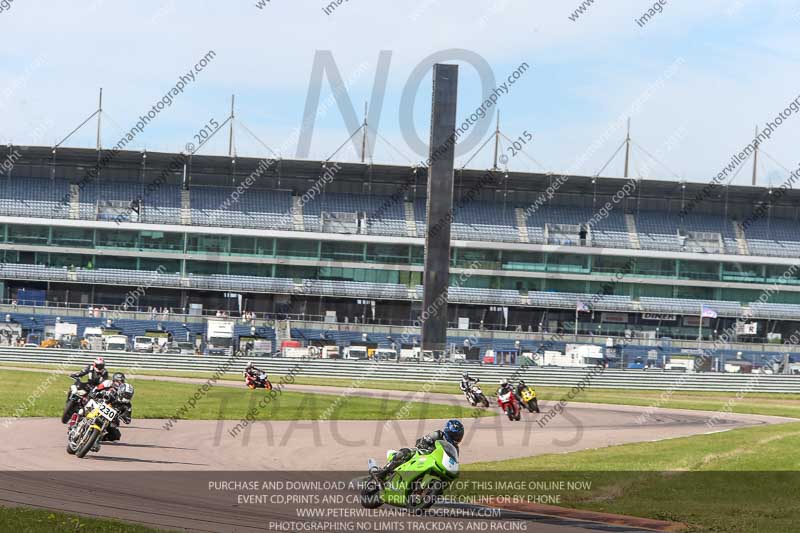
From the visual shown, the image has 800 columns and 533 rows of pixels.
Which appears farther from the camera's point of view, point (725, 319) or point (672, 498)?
point (725, 319)

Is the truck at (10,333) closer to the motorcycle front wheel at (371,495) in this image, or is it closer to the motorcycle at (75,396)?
the motorcycle at (75,396)

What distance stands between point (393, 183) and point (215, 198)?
14179 millimetres

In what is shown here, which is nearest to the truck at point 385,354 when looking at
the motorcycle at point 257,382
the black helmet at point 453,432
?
the motorcycle at point 257,382

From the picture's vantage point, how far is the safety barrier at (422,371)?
188ft

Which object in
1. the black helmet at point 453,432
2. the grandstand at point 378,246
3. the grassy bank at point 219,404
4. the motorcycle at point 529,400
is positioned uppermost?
the grandstand at point 378,246

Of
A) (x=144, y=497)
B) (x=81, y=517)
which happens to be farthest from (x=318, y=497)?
(x=81, y=517)

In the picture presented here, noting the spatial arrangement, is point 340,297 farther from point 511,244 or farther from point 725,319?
point 725,319

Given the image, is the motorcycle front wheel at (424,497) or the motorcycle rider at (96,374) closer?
the motorcycle front wheel at (424,497)

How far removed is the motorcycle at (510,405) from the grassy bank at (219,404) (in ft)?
5.08

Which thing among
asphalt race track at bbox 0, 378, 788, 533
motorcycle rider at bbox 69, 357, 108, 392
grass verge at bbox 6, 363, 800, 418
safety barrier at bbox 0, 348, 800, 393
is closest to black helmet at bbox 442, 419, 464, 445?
asphalt race track at bbox 0, 378, 788, 533

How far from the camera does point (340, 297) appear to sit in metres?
84.8

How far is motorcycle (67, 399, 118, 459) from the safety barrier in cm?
3519

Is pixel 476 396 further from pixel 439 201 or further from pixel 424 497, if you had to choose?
pixel 439 201

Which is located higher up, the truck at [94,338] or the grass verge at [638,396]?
the truck at [94,338]
